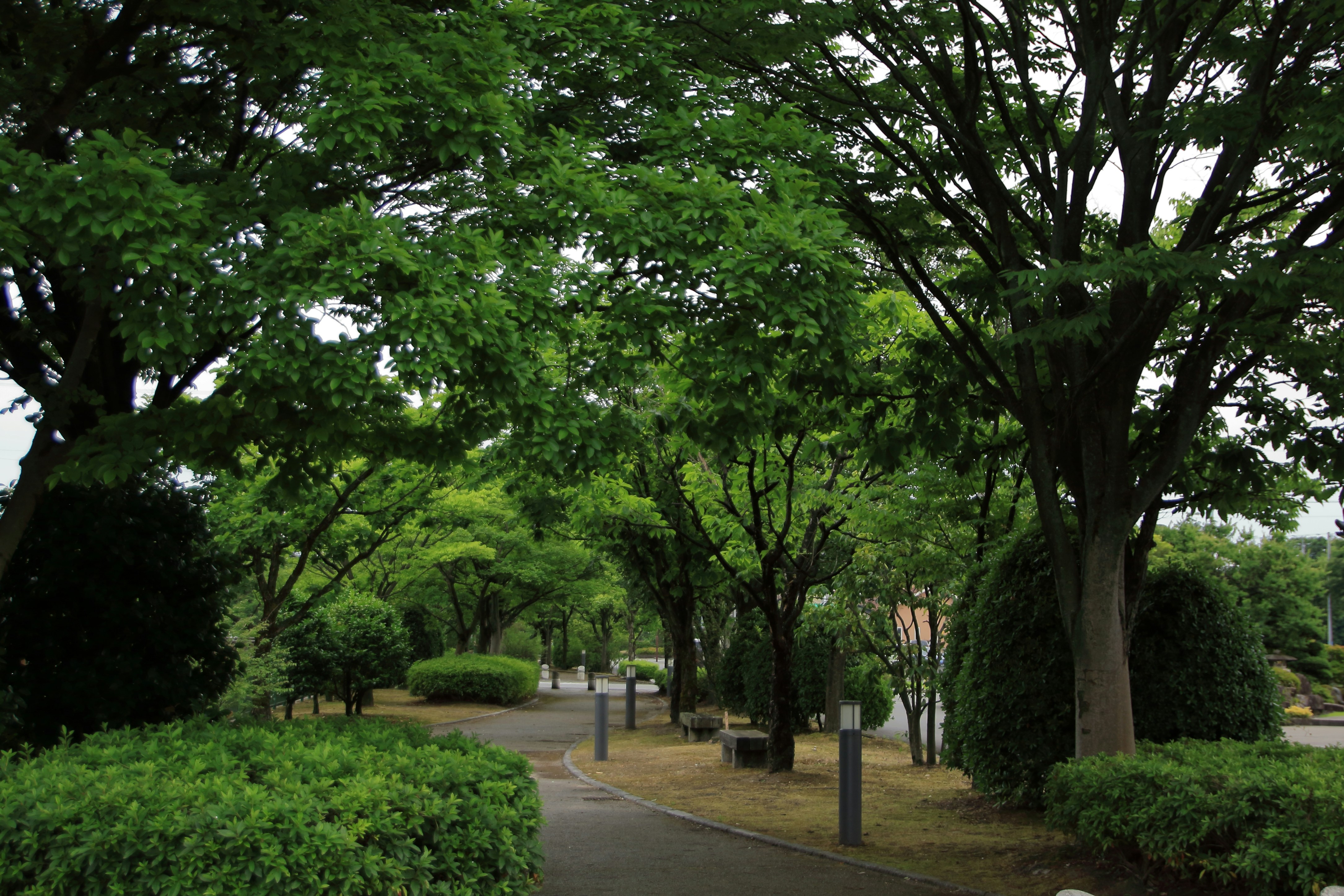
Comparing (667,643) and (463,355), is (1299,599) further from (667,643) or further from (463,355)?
(463,355)

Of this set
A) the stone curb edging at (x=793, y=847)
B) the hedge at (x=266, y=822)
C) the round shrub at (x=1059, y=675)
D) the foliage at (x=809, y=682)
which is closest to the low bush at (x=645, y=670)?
the foliage at (x=809, y=682)

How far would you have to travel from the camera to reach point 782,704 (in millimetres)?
14953

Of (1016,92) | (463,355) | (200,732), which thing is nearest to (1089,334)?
(1016,92)

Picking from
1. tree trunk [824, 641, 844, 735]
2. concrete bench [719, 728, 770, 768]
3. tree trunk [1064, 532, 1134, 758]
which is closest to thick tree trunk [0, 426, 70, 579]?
tree trunk [1064, 532, 1134, 758]

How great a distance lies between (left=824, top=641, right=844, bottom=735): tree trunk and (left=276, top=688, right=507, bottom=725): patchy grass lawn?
10.8m

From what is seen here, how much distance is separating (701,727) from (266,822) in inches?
668

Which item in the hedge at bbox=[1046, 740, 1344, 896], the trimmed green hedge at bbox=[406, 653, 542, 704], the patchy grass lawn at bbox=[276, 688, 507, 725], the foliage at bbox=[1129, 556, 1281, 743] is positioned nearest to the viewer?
the hedge at bbox=[1046, 740, 1344, 896]

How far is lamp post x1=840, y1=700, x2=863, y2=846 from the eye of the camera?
940cm

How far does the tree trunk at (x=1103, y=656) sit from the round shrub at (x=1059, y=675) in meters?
1.56

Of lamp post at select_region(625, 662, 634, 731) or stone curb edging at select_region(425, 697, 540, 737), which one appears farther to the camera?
stone curb edging at select_region(425, 697, 540, 737)

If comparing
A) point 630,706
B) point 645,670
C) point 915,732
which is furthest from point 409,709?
point 645,670

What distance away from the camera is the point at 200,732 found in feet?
22.3

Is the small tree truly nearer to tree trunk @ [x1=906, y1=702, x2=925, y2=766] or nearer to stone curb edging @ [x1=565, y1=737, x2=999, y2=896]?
stone curb edging @ [x1=565, y1=737, x2=999, y2=896]

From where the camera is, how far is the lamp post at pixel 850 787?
30.8ft
